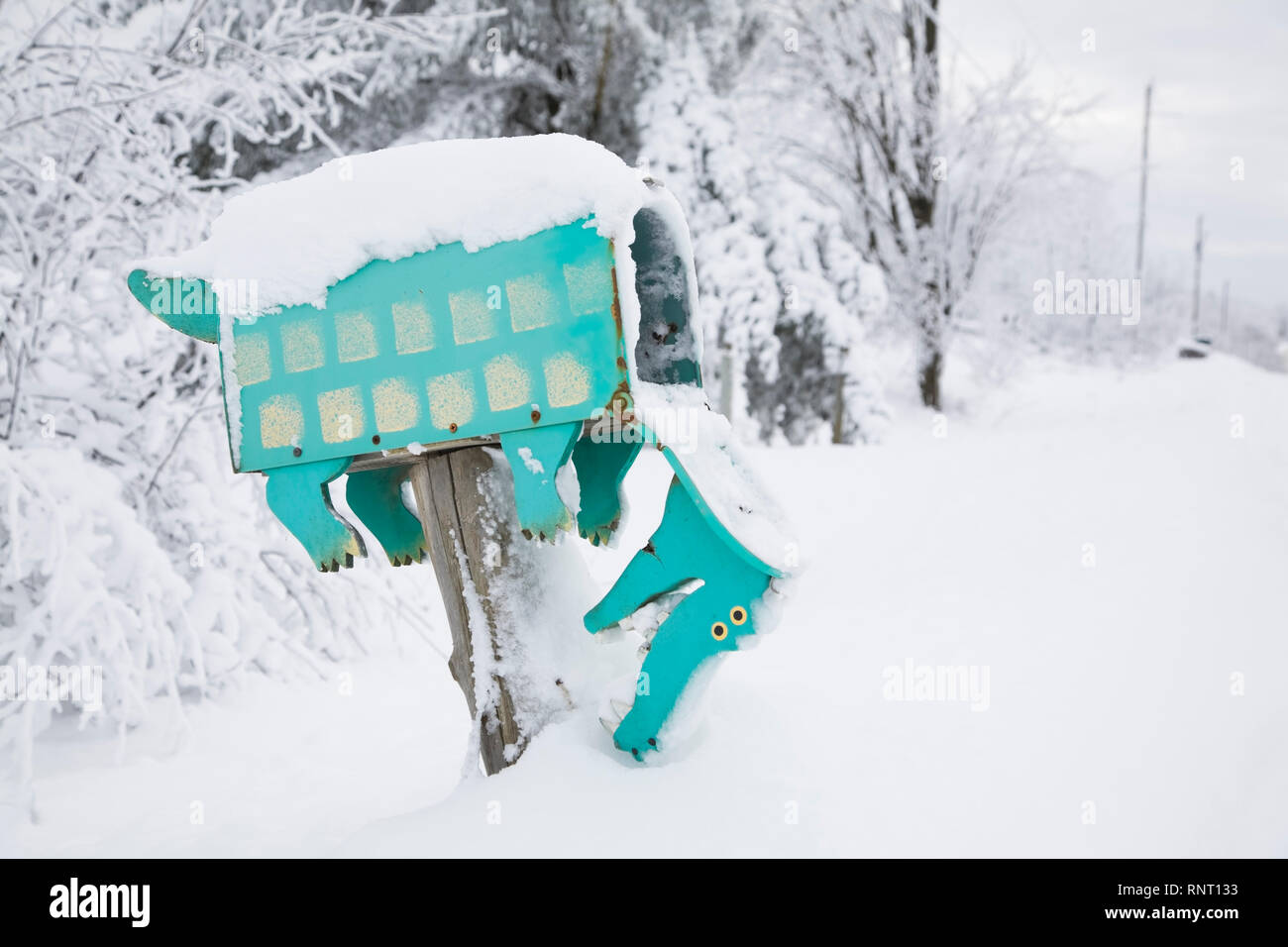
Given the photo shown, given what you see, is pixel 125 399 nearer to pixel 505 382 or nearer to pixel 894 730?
pixel 505 382

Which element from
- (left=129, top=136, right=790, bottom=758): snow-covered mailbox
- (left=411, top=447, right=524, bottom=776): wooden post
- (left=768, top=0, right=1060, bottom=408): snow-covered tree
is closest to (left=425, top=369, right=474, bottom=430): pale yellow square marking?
(left=129, top=136, right=790, bottom=758): snow-covered mailbox

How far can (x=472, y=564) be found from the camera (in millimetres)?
2090

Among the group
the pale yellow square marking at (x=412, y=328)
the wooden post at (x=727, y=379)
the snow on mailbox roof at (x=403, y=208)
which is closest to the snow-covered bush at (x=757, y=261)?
the wooden post at (x=727, y=379)

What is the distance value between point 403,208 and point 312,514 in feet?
2.21

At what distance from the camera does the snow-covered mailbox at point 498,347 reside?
170 centimetres

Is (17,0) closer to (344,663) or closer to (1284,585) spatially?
(344,663)

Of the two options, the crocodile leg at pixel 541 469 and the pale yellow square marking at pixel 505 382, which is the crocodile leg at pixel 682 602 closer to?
the crocodile leg at pixel 541 469

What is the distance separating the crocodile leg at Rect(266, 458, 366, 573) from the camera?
2016 millimetres

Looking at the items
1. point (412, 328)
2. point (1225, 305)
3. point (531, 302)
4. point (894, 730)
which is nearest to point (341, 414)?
point (412, 328)

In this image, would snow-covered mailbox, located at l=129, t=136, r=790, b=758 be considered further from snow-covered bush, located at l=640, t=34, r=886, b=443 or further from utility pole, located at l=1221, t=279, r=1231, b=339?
utility pole, located at l=1221, t=279, r=1231, b=339

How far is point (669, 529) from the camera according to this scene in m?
1.88

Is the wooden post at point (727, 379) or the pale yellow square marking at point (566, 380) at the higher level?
the pale yellow square marking at point (566, 380)

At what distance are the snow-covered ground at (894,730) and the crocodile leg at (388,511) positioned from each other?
1.99 feet
